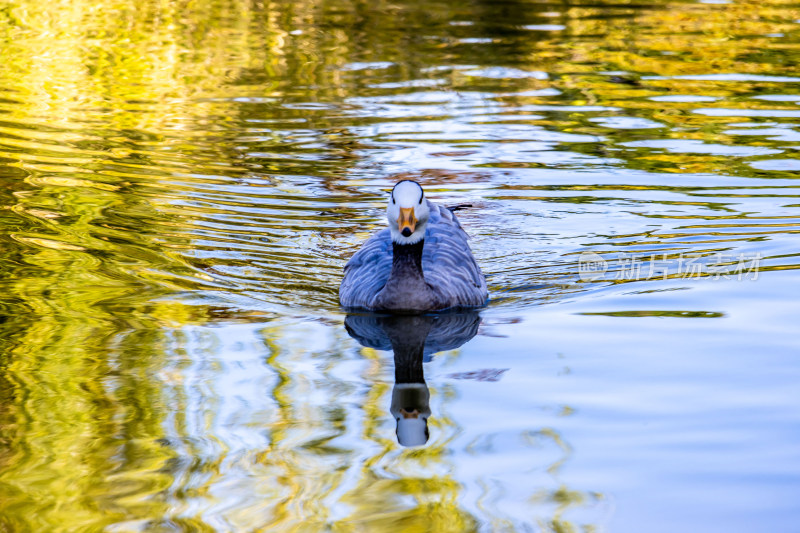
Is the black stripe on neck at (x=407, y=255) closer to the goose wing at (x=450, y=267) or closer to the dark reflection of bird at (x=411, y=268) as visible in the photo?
the dark reflection of bird at (x=411, y=268)

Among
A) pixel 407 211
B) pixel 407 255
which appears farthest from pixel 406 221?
pixel 407 255

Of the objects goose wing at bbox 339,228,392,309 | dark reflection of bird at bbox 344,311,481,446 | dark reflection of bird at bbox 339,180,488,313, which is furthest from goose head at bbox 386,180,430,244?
dark reflection of bird at bbox 344,311,481,446

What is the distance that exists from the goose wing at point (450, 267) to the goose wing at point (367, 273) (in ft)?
1.08

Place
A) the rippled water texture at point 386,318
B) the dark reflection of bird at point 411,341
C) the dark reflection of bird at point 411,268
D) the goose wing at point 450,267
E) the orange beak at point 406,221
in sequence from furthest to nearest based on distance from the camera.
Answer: the goose wing at point 450,267 → the dark reflection of bird at point 411,268 → the orange beak at point 406,221 → the dark reflection of bird at point 411,341 → the rippled water texture at point 386,318

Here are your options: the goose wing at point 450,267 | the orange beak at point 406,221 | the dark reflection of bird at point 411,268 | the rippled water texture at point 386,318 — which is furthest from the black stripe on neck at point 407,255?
the rippled water texture at point 386,318

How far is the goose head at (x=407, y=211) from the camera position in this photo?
8570mm

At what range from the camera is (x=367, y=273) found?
366 inches

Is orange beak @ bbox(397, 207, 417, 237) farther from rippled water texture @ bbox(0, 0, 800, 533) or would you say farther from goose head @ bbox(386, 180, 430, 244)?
rippled water texture @ bbox(0, 0, 800, 533)

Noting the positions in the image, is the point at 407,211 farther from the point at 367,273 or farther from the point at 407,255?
the point at 367,273

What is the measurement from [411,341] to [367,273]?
1089 millimetres

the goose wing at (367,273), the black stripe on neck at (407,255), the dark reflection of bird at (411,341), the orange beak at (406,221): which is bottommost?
→ the dark reflection of bird at (411,341)

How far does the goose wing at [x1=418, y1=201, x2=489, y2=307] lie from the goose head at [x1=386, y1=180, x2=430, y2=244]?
1.59 feet

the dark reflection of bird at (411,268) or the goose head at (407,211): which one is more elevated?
the goose head at (407,211)

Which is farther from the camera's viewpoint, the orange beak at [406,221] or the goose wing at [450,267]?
the goose wing at [450,267]
